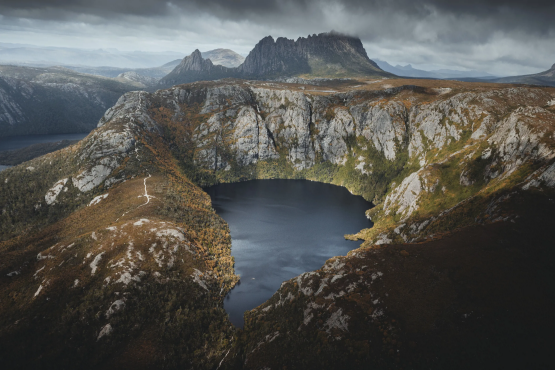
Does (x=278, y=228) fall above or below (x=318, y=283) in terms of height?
below

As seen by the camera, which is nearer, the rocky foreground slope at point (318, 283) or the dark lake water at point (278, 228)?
the rocky foreground slope at point (318, 283)

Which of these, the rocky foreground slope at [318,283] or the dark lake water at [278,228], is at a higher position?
the rocky foreground slope at [318,283]

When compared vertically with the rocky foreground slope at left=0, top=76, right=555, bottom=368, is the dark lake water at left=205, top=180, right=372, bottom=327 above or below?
below

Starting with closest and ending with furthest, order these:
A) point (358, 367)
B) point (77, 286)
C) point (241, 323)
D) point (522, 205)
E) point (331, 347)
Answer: point (358, 367) < point (331, 347) < point (522, 205) < point (77, 286) < point (241, 323)

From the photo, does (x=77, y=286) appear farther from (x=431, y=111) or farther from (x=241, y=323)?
(x=431, y=111)

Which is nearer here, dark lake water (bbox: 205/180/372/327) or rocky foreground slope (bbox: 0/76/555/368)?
rocky foreground slope (bbox: 0/76/555/368)

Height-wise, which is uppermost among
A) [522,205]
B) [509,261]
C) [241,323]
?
[522,205]

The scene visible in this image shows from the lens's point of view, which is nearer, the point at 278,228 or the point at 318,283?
the point at 318,283

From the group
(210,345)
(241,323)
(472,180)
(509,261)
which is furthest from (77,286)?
(472,180)
